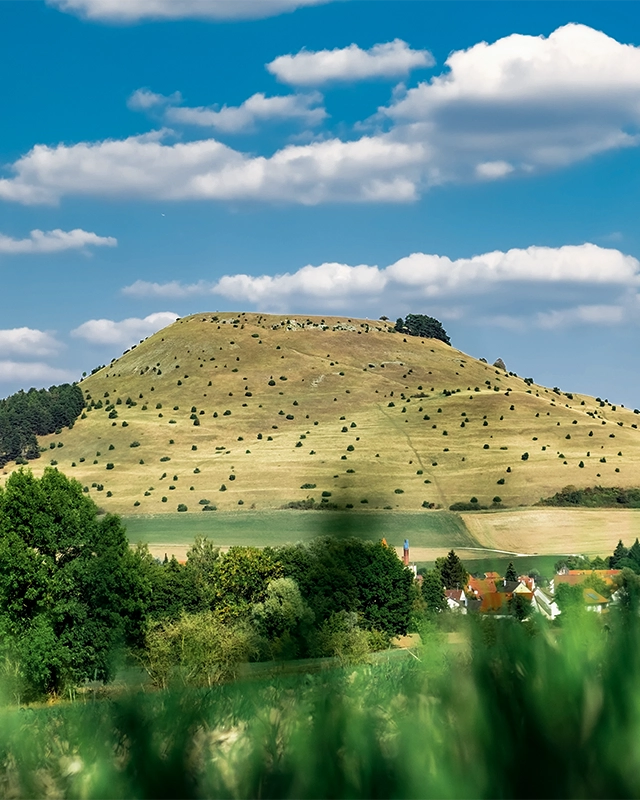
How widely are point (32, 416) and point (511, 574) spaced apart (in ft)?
616

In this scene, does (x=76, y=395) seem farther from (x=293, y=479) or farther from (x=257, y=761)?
(x=257, y=761)

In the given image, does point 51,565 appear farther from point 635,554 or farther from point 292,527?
point 635,554

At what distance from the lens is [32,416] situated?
182 metres

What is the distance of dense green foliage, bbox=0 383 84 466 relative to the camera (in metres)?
173

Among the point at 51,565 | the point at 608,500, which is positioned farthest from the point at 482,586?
the point at 51,565

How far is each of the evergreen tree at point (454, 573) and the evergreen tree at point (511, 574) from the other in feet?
0.51

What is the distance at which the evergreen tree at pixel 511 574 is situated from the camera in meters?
1.94

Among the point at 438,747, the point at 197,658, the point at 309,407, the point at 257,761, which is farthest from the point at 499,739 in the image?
the point at 309,407

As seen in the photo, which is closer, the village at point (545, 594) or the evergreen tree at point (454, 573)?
the village at point (545, 594)

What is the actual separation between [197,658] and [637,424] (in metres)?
193

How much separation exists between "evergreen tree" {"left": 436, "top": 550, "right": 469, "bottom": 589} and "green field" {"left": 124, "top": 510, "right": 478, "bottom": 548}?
0.30 ft

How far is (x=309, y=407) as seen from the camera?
192 meters

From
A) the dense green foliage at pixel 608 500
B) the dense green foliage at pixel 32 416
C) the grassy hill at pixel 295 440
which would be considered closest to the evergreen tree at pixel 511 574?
the dense green foliage at pixel 608 500

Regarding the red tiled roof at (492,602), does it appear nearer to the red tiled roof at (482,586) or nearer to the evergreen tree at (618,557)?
the red tiled roof at (482,586)
